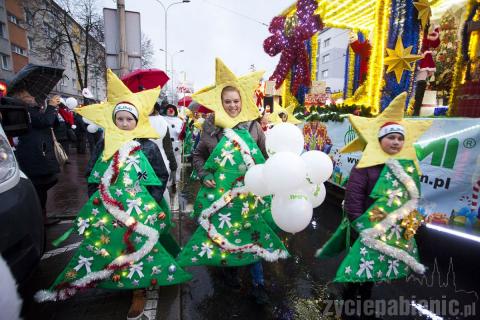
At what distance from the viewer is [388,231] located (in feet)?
A: 7.30

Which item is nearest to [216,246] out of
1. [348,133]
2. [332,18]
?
[348,133]

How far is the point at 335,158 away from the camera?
5.41 metres

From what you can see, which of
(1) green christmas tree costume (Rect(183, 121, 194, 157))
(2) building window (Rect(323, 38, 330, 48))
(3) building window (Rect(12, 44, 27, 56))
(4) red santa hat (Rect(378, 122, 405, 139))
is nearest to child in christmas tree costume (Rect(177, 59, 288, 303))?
(4) red santa hat (Rect(378, 122, 405, 139))

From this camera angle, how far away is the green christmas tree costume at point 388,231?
7.14ft

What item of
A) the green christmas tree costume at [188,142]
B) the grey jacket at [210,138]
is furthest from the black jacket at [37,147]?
the green christmas tree costume at [188,142]

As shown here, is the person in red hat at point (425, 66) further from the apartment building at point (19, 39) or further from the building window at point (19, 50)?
the building window at point (19, 50)

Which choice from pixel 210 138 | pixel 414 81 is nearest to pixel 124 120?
pixel 210 138

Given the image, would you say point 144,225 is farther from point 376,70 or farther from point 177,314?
point 376,70

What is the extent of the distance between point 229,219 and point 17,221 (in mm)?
1535

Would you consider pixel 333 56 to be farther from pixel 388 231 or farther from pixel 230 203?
pixel 230 203

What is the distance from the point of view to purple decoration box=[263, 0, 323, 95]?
22.8 ft

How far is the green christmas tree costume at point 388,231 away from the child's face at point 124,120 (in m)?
2.08

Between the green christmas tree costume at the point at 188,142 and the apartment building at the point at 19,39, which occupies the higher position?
the apartment building at the point at 19,39

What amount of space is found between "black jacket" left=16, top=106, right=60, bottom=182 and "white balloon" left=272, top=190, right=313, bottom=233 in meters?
3.31
